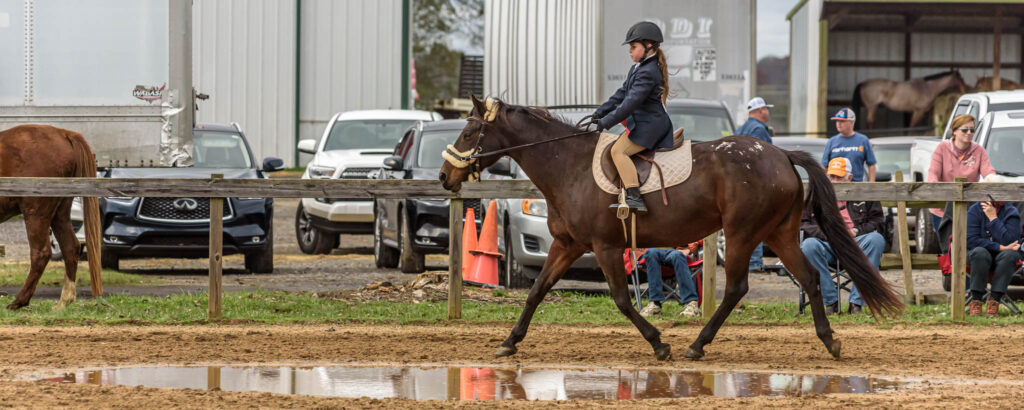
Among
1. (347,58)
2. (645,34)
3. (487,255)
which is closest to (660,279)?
(487,255)

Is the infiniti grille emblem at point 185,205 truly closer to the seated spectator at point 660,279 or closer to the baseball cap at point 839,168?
the seated spectator at point 660,279

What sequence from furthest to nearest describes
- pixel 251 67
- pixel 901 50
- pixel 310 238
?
pixel 901 50, pixel 251 67, pixel 310 238

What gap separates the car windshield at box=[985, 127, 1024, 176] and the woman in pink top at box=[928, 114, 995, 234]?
6.14ft

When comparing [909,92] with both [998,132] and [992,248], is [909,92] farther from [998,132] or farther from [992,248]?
[992,248]

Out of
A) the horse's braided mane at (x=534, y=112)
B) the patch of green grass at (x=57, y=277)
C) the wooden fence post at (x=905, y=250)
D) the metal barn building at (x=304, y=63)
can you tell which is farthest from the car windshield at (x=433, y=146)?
the metal barn building at (x=304, y=63)

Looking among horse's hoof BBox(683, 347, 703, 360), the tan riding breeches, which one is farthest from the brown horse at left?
horse's hoof BBox(683, 347, 703, 360)

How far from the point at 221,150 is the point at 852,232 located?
8.61 m

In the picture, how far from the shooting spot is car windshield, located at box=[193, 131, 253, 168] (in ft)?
55.1

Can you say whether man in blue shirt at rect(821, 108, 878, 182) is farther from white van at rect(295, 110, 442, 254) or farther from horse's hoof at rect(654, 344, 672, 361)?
white van at rect(295, 110, 442, 254)

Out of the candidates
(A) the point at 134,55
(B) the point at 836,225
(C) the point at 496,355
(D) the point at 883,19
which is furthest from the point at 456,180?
(D) the point at 883,19

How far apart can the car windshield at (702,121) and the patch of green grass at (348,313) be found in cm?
367

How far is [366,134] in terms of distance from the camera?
1941 centimetres

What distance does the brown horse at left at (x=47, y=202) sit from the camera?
11766 mm

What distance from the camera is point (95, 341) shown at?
382 inches
